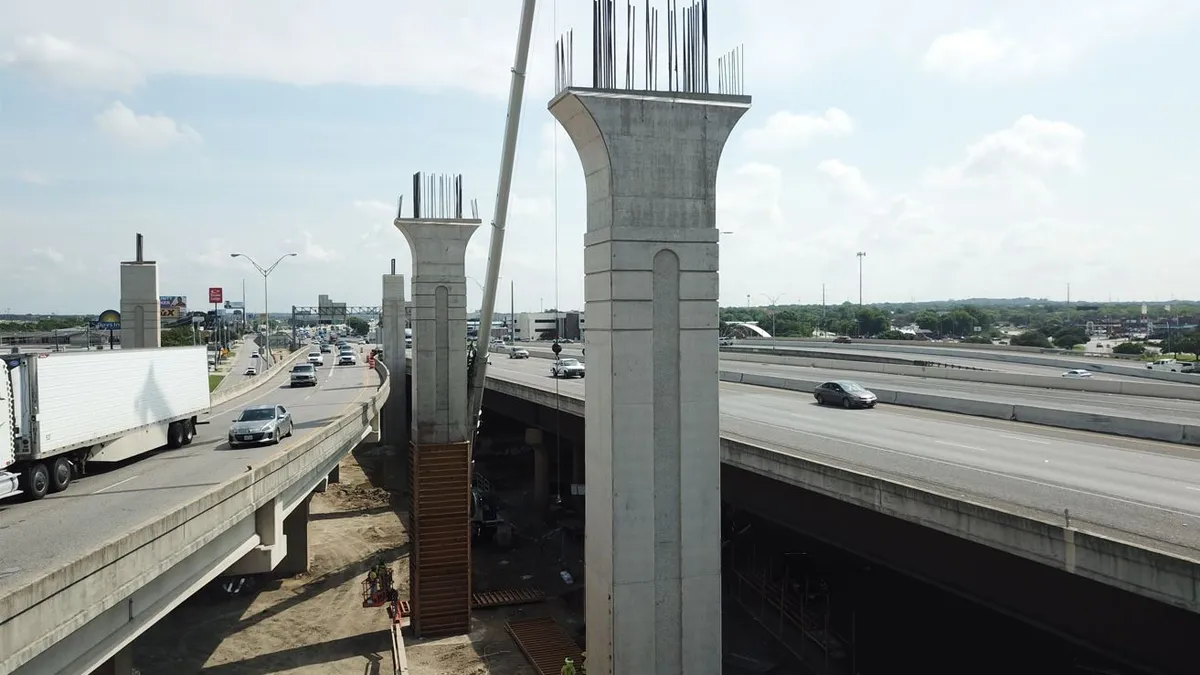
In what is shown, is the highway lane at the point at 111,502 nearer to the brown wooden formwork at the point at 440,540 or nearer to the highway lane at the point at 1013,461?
the brown wooden formwork at the point at 440,540

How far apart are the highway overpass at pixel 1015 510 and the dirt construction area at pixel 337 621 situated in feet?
32.0

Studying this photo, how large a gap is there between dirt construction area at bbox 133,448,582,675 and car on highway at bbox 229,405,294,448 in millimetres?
6472

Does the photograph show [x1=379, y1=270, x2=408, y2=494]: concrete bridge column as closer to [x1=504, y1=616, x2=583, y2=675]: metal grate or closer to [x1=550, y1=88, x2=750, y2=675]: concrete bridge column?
[x1=504, y1=616, x2=583, y2=675]: metal grate

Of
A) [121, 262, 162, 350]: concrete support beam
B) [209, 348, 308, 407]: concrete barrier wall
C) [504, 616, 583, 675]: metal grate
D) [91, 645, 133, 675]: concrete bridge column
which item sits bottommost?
[504, 616, 583, 675]: metal grate

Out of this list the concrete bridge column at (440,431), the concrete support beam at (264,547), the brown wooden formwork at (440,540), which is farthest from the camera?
the concrete bridge column at (440,431)

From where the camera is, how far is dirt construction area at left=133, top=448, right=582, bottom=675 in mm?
24234

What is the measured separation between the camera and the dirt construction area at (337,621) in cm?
2423

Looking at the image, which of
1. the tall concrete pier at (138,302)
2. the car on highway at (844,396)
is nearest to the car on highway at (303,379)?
the tall concrete pier at (138,302)

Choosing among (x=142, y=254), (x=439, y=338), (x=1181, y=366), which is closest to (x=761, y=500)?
(x=439, y=338)

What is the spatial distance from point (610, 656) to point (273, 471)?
33.5 feet

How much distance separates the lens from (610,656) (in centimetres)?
1302

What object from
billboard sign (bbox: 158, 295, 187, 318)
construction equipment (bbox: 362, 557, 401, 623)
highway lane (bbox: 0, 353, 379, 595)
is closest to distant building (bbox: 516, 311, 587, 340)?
billboard sign (bbox: 158, 295, 187, 318)

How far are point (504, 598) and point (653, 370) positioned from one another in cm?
1949

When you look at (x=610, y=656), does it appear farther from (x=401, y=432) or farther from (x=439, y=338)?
(x=401, y=432)
